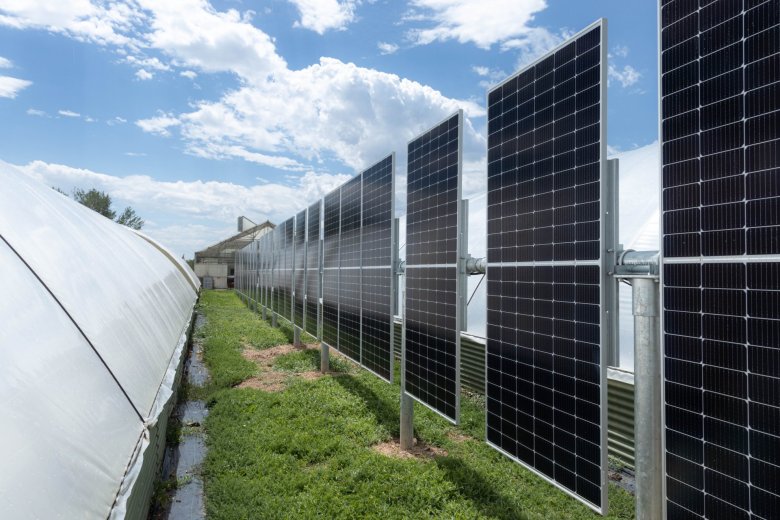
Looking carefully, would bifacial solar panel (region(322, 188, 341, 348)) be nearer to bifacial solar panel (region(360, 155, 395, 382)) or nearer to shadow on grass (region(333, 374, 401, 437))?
shadow on grass (region(333, 374, 401, 437))

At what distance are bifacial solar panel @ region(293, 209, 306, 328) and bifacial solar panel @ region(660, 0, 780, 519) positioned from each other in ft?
42.7

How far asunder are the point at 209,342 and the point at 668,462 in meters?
17.5

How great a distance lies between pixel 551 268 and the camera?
4.73 metres

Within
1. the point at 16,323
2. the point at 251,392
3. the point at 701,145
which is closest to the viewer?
the point at 16,323

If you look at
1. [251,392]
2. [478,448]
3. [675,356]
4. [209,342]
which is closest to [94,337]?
[675,356]

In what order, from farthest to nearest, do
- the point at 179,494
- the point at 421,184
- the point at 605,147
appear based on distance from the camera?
the point at 421,184
the point at 179,494
the point at 605,147

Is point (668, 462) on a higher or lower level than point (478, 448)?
higher

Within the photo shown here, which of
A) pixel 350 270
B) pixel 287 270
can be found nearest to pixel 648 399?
pixel 350 270

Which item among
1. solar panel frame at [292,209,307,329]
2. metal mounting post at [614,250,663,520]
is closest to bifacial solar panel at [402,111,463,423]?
Result: metal mounting post at [614,250,663,520]

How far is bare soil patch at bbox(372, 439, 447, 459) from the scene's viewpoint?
7578 mm

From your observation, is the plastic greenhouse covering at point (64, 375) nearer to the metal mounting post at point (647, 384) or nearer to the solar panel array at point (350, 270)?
the metal mounting post at point (647, 384)

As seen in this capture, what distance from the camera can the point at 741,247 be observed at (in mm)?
3082

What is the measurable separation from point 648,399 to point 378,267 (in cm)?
585

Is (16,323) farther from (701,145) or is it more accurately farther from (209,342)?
(209,342)
